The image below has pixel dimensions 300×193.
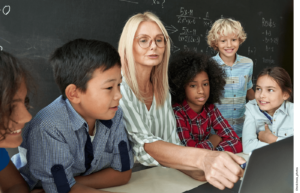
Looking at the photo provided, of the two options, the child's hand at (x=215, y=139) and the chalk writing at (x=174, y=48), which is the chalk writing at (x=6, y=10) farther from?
the child's hand at (x=215, y=139)

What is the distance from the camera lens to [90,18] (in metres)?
1.99

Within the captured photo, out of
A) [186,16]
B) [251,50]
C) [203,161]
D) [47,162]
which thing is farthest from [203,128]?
[251,50]

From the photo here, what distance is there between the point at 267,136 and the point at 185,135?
46 centimetres

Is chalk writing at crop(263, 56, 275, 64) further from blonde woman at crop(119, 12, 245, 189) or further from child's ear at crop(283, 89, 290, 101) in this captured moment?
blonde woman at crop(119, 12, 245, 189)

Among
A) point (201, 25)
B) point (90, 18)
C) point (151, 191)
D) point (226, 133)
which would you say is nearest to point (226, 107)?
point (226, 133)

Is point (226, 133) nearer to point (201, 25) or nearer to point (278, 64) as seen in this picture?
point (201, 25)

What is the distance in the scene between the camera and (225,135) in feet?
4.86

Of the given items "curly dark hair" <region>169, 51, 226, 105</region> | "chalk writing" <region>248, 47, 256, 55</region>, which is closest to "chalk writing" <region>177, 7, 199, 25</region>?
"chalk writing" <region>248, 47, 256, 55</region>

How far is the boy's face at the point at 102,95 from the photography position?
892 mm

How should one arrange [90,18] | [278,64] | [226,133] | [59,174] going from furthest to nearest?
[278,64], [90,18], [226,133], [59,174]

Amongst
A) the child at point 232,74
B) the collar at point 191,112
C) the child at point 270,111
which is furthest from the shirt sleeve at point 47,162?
the child at point 232,74

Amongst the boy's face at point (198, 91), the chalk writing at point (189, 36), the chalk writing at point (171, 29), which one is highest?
the chalk writing at point (171, 29)

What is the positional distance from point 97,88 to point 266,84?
122 centimetres

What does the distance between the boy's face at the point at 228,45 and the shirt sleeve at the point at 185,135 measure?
3.03ft
